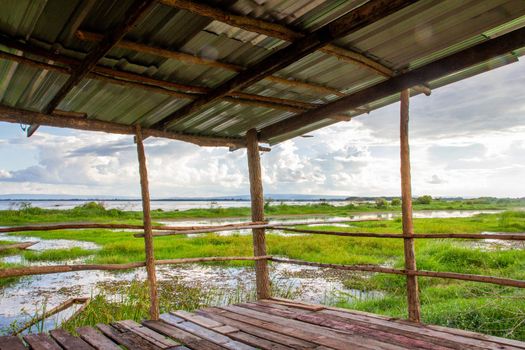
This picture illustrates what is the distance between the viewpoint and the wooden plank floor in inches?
104

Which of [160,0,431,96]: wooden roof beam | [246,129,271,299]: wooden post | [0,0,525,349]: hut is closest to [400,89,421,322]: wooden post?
[0,0,525,349]: hut

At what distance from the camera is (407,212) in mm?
3502

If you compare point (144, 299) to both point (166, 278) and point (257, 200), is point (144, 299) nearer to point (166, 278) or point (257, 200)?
point (257, 200)

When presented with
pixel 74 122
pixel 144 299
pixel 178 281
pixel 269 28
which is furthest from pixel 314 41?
pixel 178 281

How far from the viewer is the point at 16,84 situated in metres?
2.97

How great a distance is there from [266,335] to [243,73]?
6.64ft

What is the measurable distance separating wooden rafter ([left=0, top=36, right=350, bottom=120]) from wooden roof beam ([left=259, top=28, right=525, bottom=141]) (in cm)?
17

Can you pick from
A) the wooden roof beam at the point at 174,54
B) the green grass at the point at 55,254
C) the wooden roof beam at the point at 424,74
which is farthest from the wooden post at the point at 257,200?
the green grass at the point at 55,254

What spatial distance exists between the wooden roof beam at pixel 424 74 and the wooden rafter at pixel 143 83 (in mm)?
171

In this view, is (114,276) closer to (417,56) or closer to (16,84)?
(16,84)

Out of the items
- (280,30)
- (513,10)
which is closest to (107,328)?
(280,30)

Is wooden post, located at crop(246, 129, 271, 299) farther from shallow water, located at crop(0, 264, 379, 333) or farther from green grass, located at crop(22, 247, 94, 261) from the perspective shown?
green grass, located at crop(22, 247, 94, 261)

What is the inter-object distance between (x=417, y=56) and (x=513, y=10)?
68cm

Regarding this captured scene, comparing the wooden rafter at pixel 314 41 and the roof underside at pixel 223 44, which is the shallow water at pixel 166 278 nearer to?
the roof underside at pixel 223 44
